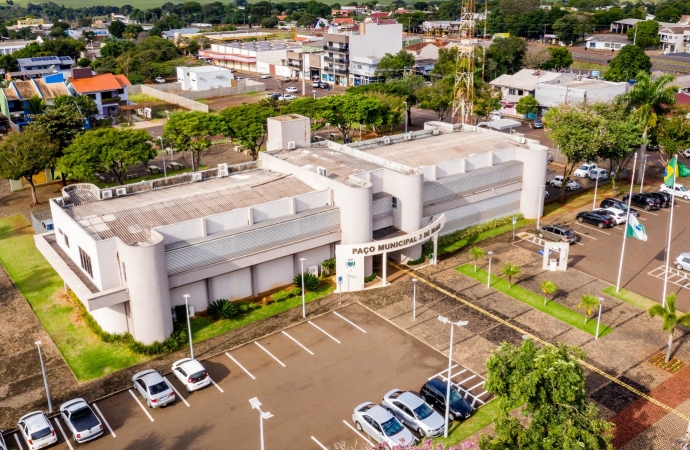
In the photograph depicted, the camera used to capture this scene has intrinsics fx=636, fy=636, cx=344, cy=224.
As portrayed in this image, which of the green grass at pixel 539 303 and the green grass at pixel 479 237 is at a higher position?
the green grass at pixel 479 237

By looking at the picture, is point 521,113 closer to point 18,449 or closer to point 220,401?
point 220,401

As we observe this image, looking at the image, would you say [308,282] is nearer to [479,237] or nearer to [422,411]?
[422,411]

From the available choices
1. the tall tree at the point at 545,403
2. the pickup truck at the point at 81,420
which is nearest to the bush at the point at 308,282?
the pickup truck at the point at 81,420

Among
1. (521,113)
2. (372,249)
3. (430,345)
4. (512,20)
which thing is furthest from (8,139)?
(512,20)

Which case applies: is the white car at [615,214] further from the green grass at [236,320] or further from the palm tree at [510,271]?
the green grass at [236,320]

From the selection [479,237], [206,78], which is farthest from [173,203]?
[206,78]

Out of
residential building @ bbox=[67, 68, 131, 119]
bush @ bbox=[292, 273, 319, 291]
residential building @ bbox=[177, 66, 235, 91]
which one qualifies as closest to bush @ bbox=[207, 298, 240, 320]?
bush @ bbox=[292, 273, 319, 291]
